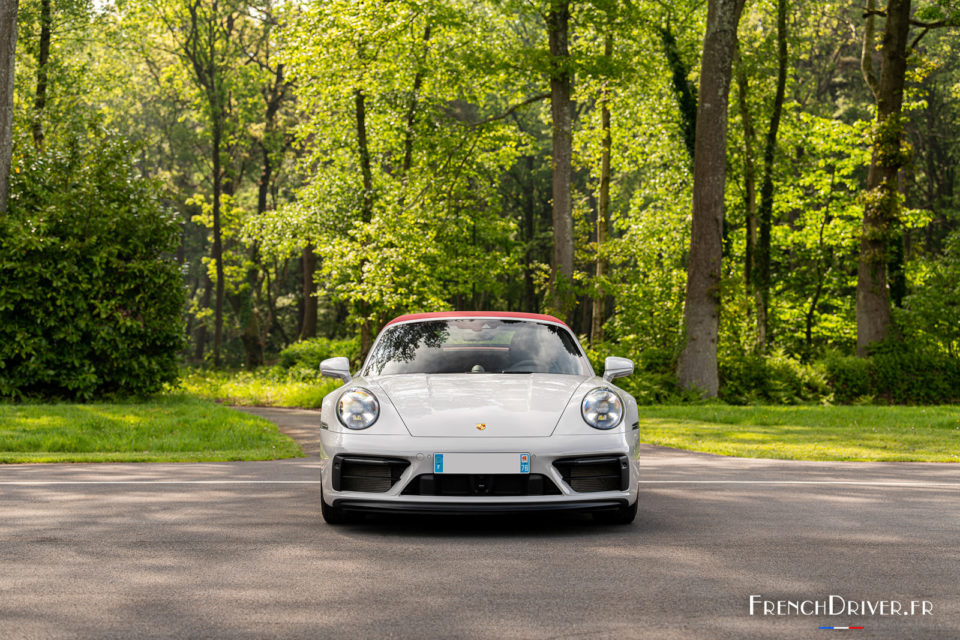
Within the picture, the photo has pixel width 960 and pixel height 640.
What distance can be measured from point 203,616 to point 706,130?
60.8ft

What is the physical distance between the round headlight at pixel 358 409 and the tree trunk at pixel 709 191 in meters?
15.6

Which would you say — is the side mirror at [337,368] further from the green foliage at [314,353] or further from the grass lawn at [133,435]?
the green foliage at [314,353]

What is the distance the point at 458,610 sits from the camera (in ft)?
13.4

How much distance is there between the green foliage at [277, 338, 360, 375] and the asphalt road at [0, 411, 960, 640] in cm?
2311

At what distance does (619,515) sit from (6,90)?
620 inches

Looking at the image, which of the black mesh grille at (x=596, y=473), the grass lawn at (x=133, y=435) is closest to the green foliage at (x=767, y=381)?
the grass lawn at (x=133, y=435)

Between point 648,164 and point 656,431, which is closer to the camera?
point 656,431

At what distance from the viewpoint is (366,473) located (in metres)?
5.84

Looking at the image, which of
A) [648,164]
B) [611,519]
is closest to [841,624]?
[611,519]

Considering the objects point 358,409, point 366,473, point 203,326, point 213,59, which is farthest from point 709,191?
point 203,326

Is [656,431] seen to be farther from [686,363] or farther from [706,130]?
[706,130]

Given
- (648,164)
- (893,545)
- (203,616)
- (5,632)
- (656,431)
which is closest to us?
(5,632)

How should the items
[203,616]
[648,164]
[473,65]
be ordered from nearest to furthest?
[203,616], [473,65], [648,164]

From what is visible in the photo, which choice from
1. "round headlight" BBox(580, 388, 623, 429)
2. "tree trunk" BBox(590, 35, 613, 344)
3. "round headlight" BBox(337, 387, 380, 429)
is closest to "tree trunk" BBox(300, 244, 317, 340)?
"tree trunk" BBox(590, 35, 613, 344)
